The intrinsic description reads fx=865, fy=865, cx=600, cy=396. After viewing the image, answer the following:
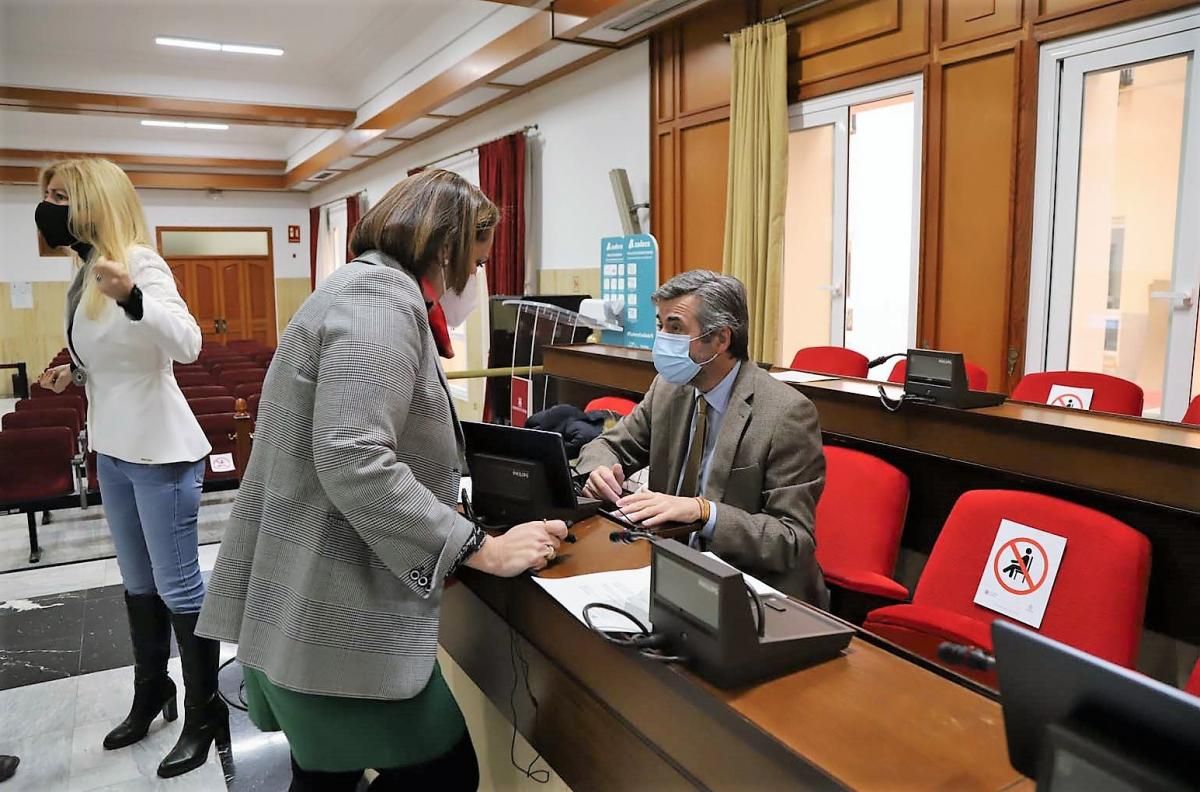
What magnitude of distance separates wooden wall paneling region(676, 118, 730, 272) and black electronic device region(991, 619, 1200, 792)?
4.65 meters

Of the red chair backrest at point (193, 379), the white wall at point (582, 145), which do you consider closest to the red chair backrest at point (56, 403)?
the red chair backrest at point (193, 379)

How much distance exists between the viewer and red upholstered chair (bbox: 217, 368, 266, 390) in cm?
728

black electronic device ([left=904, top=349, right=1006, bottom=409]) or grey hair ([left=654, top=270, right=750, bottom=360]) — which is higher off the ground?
grey hair ([left=654, top=270, right=750, bottom=360])

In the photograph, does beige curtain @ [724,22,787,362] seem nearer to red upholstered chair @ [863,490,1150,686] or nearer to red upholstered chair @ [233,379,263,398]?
red upholstered chair @ [863,490,1150,686]

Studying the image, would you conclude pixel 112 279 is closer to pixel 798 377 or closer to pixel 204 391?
pixel 798 377

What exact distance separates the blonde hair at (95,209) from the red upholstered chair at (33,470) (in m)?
2.70

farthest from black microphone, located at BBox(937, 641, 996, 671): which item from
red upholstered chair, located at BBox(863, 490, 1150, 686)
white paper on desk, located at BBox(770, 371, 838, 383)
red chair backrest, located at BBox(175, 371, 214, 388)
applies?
red chair backrest, located at BBox(175, 371, 214, 388)

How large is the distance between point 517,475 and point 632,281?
4.03m

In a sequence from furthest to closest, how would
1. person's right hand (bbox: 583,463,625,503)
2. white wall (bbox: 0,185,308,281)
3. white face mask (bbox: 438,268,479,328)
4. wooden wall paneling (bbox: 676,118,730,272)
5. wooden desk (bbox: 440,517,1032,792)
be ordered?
white wall (bbox: 0,185,308,281), wooden wall paneling (bbox: 676,118,730,272), person's right hand (bbox: 583,463,625,503), white face mask (bbox: 438,268,479,328), wooden desk (bbox: 440,517,1032,792)

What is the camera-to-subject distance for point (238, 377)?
742cm

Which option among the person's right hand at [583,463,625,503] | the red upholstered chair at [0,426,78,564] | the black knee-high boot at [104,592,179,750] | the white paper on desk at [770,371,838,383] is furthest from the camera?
the red upholstered chair at [0,426,78,564]

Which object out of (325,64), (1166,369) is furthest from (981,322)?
(325,64)

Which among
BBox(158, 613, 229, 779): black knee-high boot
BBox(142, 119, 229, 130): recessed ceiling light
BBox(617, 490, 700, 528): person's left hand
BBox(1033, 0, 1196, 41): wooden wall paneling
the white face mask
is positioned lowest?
BBox(158, 613, 229, 779): black knee-high boot

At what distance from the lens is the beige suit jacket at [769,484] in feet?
5.96
